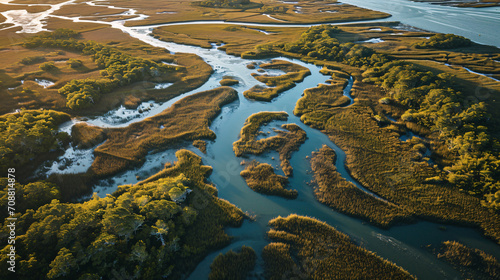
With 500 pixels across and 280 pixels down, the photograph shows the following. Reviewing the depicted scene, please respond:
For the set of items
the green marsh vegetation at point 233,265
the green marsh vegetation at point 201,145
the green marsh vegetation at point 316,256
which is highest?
the green marsh vegetation at point 201,145

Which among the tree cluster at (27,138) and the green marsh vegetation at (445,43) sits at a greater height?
the green marsh vegetation at (445,43)

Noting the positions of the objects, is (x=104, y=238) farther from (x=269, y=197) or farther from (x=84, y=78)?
(x=84, y=78)

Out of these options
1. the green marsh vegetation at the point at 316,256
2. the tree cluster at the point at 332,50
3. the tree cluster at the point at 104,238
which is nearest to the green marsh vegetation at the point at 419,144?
the green marsh vegetation at the point at 316,256

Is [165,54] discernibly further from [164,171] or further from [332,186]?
[332,186]

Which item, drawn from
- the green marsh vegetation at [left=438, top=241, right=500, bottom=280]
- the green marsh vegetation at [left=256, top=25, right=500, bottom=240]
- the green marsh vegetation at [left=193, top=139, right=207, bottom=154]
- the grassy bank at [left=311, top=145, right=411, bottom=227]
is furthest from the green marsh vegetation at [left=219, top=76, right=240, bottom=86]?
the green marsh vegetation at [left=438, top=241, right=500, bottom=280]

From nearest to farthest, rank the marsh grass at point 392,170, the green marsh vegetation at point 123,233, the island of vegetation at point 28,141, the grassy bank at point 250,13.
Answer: the green marsh vegetation at point 123,233, the marsh grass at point 392,170, the island of vegetation at point 28,141, the grassy bank at point 250,13

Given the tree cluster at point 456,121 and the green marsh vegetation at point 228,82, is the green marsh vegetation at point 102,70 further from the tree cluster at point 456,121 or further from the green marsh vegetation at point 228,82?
the tree cluster at point 456,121

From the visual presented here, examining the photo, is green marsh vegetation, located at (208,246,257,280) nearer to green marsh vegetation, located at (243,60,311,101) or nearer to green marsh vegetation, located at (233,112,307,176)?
green marsh vegetation, located at (233,112,307,176)
